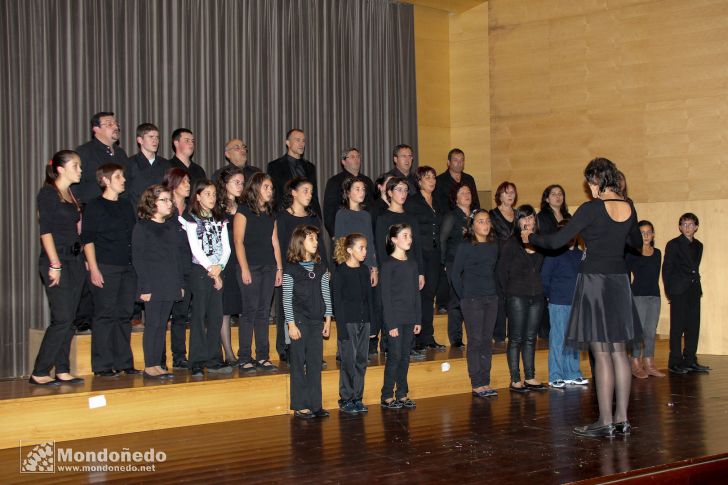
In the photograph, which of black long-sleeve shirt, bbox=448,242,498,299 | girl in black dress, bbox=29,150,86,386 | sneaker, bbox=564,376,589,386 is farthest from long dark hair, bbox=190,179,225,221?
sneaker, bbox=564,376,589,386

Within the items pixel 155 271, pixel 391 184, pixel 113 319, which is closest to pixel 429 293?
pixel 391 184

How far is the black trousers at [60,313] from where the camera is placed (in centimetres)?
551

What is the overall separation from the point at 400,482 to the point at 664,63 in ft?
21.1

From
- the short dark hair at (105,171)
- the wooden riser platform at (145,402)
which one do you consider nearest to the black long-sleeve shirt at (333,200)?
the wooden riser platform at (145,402)

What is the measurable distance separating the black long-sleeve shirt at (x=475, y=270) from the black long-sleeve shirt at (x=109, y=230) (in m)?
2.46

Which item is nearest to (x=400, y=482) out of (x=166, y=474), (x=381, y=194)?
(x=166, y=474)

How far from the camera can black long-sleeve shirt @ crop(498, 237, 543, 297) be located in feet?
22.5

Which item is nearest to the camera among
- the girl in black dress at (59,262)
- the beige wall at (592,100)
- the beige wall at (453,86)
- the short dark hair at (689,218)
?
the girl in black dress at (59,262)

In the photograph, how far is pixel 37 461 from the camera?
4.68 m

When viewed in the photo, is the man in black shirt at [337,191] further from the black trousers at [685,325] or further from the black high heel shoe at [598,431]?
the black trousers at [685,325]

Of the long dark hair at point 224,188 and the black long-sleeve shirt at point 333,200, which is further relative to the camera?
the black long-sleeve shirt at point 333,200

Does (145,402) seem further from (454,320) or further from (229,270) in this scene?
(454,320)

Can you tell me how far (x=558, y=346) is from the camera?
23.6 feet

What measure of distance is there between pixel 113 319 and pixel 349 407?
1.73 meters
